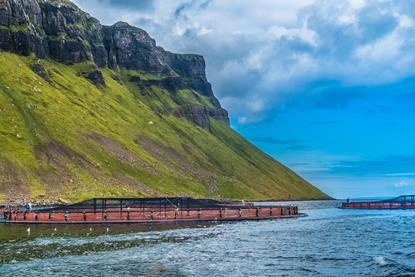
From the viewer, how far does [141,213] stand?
140 m

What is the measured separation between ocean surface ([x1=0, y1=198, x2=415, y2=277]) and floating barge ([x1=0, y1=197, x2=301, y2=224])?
62.3ft

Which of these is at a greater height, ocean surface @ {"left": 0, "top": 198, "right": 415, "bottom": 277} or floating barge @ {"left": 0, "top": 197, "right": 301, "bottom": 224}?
floating barge @ {"left": 0, "top": 197, "right": 301, "bottom": 224}

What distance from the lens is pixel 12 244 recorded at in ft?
267

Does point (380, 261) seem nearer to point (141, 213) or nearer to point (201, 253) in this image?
point (201, 253)

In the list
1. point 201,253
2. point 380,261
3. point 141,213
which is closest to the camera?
point 380,261

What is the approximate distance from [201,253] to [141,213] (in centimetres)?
6728

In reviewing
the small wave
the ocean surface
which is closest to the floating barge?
the ocean surface

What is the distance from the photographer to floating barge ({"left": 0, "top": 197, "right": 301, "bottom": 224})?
431 feet

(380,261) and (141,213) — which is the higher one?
(141,213)

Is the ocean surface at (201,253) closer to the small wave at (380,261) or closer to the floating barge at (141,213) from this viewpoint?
the small wave at (380,261)

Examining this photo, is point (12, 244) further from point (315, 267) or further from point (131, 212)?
point (131, 212)

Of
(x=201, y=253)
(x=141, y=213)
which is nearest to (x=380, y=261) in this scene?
(x=201, y=253)

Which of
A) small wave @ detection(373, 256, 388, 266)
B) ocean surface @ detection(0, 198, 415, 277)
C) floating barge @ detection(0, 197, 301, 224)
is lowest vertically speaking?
small wave @ detection(373, 256, 388, 266)

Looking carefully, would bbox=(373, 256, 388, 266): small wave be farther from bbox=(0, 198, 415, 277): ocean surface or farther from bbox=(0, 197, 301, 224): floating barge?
bbox=(0, 197, 301, 224): floating barge
